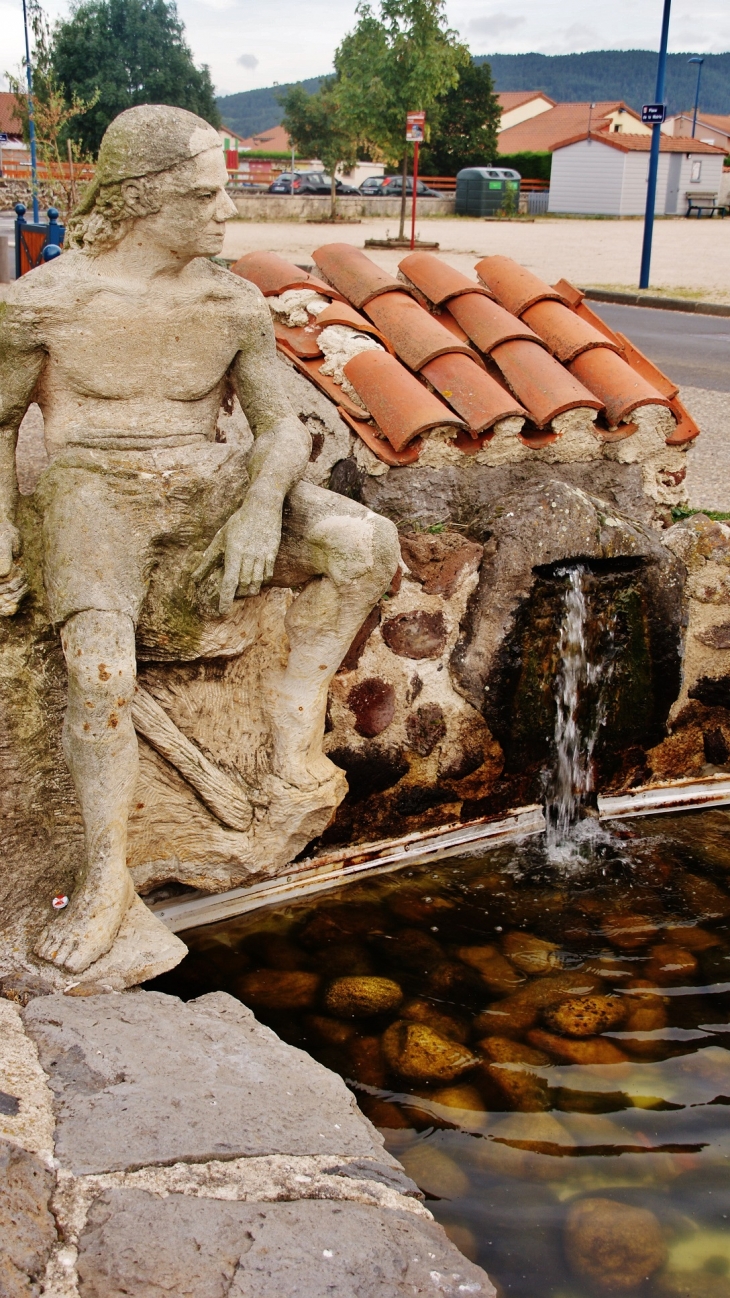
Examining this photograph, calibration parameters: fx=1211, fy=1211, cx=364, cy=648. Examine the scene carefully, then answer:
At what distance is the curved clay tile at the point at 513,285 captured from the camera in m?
4.81

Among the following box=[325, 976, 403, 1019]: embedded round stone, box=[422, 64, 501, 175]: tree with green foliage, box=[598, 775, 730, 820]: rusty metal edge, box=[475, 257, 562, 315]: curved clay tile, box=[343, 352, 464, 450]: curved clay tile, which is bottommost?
box=[598, 775, 730, 820]: rusty metal edge

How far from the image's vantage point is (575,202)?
140 feet

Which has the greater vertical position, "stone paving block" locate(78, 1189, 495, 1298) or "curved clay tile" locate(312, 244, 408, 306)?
"curved clay tile" locate(312, 244, 408, 306)

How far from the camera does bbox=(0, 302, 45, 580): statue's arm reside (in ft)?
9.68

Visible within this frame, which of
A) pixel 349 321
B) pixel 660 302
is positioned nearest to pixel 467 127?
pixel 660 302

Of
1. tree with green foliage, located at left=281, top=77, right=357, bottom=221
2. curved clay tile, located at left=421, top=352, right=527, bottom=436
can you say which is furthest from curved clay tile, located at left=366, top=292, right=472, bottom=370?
tree with green foliage, located at left=281, top=77, right=357, bottom=221

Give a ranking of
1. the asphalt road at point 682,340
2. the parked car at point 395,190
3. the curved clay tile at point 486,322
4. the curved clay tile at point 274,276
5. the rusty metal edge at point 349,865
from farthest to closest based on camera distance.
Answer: the parked car at point 395,190
the asphalt road at point 682,340
the curved clay tile at point 274,276
the curved clay tile at point 486,322
the rusty metal edge at point 349,865

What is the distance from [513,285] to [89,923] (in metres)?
3.20

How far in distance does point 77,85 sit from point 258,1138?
42.0 meters

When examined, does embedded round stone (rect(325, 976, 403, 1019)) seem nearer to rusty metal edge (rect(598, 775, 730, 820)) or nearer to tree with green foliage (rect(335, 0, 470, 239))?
rusty metal edge (rect(598, 775, 730, 820))

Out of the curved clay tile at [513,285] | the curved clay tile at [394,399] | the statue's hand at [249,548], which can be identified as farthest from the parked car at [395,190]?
the statue's hand at [249,548]

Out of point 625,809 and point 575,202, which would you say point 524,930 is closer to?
point 625,809

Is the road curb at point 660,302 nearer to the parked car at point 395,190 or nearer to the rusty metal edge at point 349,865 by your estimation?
the rusty metal edge at point 349,865

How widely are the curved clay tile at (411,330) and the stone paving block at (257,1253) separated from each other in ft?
9.82
